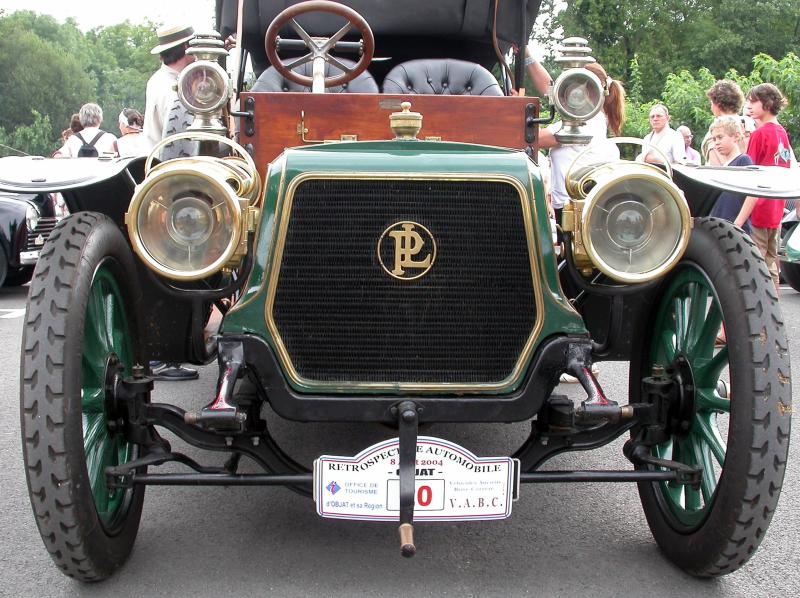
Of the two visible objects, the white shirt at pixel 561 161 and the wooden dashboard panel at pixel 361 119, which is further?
the white shirt at pixel 561 161

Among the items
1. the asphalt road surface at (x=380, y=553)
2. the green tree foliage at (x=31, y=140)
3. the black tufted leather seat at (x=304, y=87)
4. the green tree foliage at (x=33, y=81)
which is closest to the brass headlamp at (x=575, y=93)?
the black tufted leather seat at (x=304, y=87)

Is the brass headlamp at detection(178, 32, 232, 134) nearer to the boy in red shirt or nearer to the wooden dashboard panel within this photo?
the wooden dashboard panel

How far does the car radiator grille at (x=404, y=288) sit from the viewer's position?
2.64 metres

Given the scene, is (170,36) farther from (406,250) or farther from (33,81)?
(33,81)

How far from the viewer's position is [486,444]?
4316mm

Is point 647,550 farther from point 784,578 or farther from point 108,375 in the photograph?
point 108,375

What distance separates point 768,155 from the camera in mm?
6949

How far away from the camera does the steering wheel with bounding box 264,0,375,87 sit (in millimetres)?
3635

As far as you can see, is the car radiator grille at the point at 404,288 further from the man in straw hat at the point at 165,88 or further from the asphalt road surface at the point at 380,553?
the man in straw hat at the point at 165,88

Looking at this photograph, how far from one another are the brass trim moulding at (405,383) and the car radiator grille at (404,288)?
14 millimetres

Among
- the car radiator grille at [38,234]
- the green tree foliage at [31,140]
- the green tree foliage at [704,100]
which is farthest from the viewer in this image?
the green tree foliage at [31,140]

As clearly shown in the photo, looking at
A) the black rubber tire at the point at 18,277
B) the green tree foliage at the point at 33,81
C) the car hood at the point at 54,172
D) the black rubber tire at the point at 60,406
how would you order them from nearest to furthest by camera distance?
1. the black rubber tire at the point at 60,406
2. the car hood at the point at 54,172
3. the black rubber tire at the point at 18,277
4. the green tree foliage at the point at 33,81

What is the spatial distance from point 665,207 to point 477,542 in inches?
53.6

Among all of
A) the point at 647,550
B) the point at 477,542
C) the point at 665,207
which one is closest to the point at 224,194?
the point at 665,207
